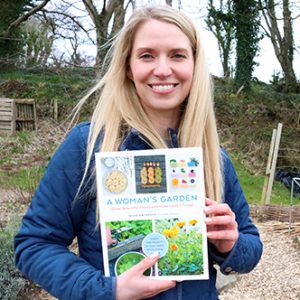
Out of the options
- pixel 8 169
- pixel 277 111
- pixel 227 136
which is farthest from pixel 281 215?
pixel 277 111

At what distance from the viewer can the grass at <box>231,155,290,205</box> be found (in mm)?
10383

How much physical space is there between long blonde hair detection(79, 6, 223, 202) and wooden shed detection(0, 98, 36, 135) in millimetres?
13774

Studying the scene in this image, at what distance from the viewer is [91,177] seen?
1.31 metres

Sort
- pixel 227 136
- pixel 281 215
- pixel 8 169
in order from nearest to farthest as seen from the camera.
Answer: pixel 281 215 < pixel 8 169 < pixel 227 136

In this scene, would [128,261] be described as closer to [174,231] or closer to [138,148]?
[174,231]

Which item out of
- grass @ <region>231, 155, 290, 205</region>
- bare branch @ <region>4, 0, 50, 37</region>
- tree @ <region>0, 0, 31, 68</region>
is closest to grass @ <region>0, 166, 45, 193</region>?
grass @ <region>231, 155, 290, 205</region>

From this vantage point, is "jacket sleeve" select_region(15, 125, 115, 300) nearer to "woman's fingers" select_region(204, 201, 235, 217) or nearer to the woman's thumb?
the woman's thumb

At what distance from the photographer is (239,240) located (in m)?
1.40

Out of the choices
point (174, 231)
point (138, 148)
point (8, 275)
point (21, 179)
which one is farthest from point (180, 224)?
point (21, 179)

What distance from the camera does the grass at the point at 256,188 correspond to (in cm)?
1038

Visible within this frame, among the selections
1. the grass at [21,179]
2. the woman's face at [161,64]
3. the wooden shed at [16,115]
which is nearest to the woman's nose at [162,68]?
the woman's face at [161,64]

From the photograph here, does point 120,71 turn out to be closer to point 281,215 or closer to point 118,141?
point 118,141

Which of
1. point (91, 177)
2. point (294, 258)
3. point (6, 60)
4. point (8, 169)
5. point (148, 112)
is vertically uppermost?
point (6, 60)

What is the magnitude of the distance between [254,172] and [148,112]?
12291 millimetres
